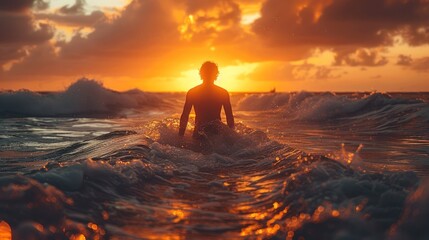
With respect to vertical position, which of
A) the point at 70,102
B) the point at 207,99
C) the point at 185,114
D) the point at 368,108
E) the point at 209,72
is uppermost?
the point at 209,72

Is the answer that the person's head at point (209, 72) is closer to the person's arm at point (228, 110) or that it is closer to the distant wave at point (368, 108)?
the person's arm at point (228, 110)

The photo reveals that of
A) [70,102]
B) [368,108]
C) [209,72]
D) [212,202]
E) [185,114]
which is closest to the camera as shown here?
[212,202]

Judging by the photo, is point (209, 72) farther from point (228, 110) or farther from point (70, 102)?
point (70, 102)

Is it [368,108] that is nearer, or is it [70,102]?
[368,108]

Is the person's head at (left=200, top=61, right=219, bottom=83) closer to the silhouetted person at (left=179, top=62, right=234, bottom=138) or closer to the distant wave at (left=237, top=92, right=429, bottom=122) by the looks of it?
the silhouetted person at (left=179, top=62, right=234, bottom=138)

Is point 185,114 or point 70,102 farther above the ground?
point 70,102

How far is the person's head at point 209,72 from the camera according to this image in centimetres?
832

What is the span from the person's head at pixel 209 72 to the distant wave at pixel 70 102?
16.2 metres

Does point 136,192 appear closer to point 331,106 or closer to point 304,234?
point 304,234

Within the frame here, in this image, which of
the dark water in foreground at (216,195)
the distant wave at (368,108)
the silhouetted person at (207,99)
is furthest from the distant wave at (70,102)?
the dark water in foreground at (216,195)

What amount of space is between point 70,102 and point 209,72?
20.5 metres

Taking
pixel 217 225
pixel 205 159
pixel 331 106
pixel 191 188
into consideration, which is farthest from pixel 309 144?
pixel 331 106

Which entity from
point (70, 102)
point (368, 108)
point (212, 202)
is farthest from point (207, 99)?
point (70, 102)

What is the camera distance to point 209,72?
8.36m
